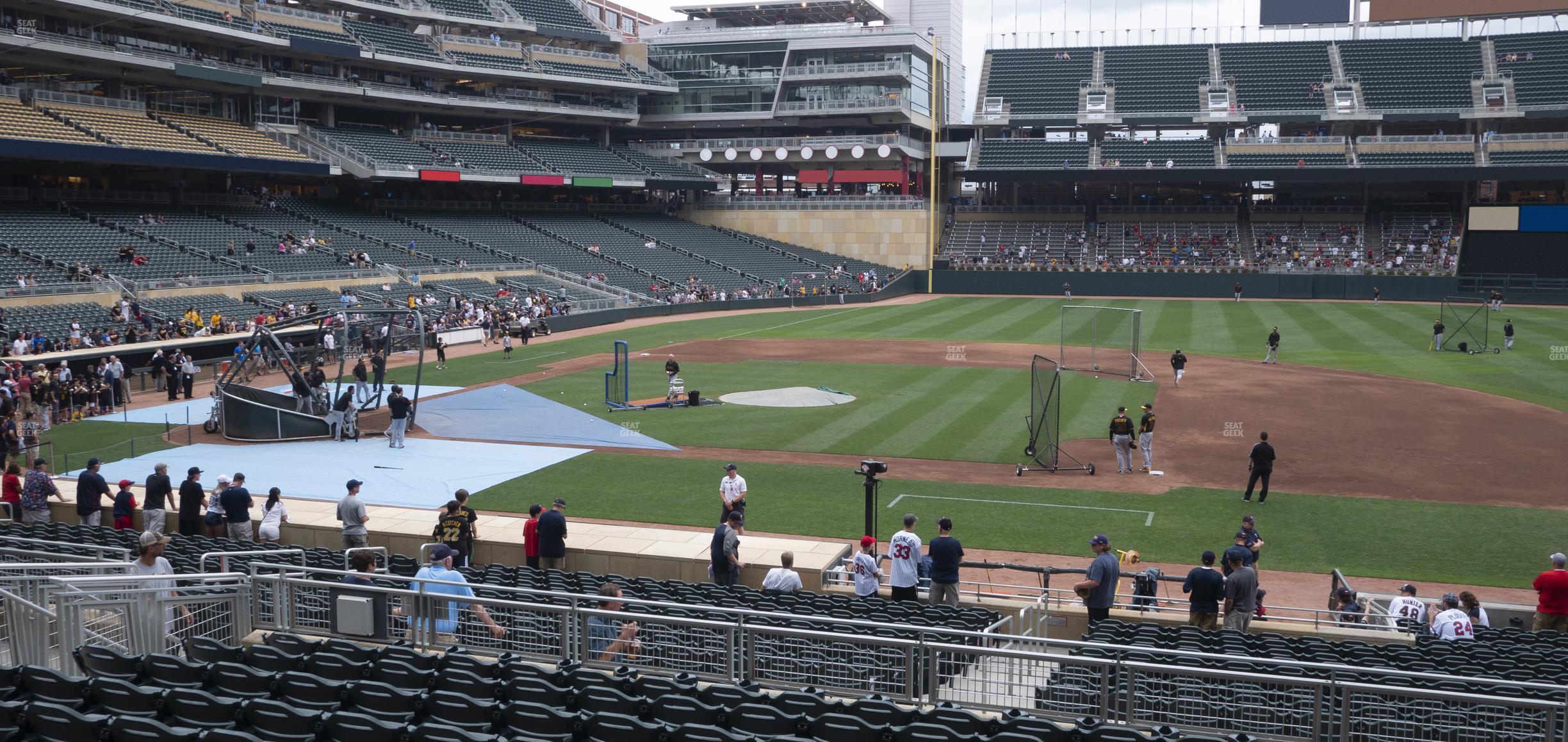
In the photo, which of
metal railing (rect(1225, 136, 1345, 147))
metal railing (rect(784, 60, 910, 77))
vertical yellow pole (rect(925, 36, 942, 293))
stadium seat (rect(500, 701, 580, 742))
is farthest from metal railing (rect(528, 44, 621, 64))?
stadium seat (rect(500, 701, 580, 742))

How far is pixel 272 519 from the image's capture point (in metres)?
16.4

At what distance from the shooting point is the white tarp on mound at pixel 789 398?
108 feet

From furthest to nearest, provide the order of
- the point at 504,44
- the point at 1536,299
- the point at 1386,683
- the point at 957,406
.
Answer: the point at 504,44 → the point at 1536,299 → the point at 957,406 → the point at 1386,683

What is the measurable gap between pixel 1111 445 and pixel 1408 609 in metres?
13.3

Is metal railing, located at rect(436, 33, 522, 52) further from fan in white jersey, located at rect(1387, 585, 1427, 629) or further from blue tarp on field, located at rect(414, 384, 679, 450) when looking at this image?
fan in white jersey, located at rect(1387, 585, 1427, 629)

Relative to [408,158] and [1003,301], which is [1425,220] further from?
[408,158]

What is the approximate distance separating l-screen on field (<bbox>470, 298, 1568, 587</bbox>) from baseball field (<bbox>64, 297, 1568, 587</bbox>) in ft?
0.28

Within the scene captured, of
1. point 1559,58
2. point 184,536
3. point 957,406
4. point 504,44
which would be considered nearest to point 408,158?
point 504,44

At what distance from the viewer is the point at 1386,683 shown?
30.3 feet

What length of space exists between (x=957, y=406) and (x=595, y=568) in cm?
1811

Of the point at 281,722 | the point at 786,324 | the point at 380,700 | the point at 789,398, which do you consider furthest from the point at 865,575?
the point at 786,324

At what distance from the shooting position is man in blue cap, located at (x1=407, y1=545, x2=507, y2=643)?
1087 cm

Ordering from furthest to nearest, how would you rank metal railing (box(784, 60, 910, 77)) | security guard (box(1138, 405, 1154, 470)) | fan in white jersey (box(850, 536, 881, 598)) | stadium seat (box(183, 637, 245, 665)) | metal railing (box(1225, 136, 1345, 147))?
metal railing (box(784, 60, 910, 77)), metal railing (box(1225, 136, 1345, 147)), security guard (box(1138, 405, 1154, 470)), fan in white jersey (box(850, 536, 881, 598)), stadium seat (box(183, 637, 245, 665))

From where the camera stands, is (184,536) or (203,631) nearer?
(203,631)
